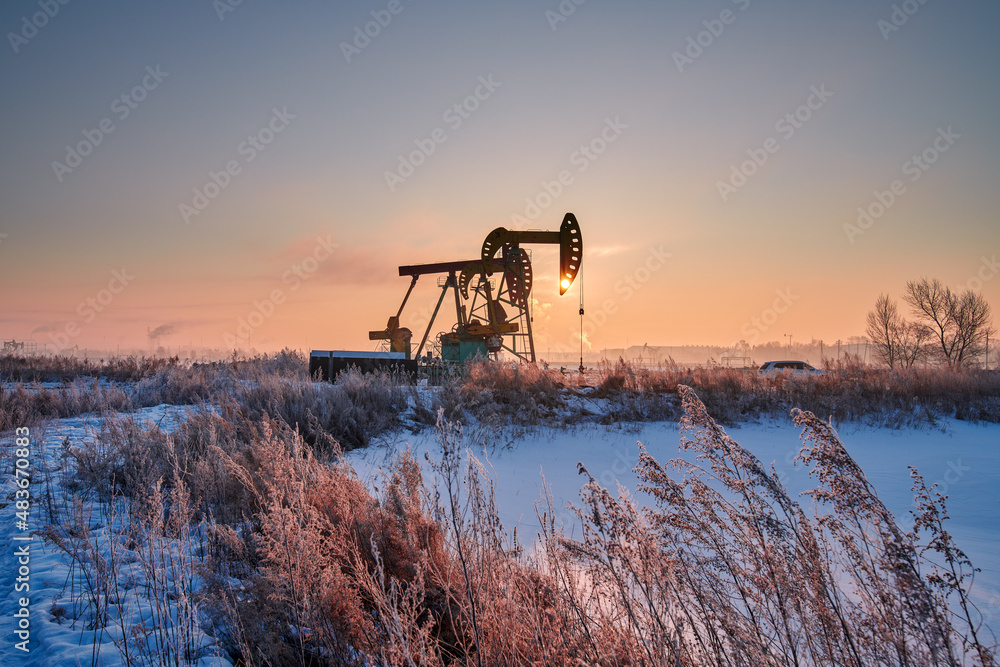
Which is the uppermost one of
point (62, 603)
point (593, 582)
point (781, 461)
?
point (593, 582)

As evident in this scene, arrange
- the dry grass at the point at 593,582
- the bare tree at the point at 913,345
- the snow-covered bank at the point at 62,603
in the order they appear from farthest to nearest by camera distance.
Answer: the bare tree at the point at 913,345, the snow-covered bank at the point at 62,603, the dry grass at the point at 593,582

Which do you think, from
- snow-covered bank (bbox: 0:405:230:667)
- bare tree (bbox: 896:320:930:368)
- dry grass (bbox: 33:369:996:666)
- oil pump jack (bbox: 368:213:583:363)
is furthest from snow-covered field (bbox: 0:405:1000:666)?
bare tree (bbox: 896:320:930:368)

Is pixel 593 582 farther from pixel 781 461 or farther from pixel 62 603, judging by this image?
pixel 781 461

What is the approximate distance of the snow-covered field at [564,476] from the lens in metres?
3.18

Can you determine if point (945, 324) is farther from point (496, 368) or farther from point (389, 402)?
point (389, 402)

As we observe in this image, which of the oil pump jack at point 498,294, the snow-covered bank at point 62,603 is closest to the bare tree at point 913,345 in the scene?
the oil pump jack at point 498,294

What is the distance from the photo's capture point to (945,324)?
44281mm

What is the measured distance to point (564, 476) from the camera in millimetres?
8891

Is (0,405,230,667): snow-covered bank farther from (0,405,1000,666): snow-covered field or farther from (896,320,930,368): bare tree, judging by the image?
(896,320,930,368): bare tree

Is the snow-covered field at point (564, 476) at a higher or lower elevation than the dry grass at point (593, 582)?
lower

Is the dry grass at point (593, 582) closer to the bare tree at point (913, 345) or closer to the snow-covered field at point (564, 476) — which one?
the snow-covered field at point (564, 476)

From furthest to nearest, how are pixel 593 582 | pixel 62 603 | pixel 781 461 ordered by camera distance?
1. pixel 781 461
2. pixel 62 603
3. pixel 593 582

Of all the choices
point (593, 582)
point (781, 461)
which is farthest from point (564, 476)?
point (593, 582)

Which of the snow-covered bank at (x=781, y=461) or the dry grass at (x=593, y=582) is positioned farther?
the snow-covered bank at (x=781, y=461)
